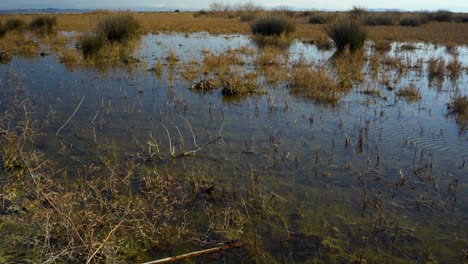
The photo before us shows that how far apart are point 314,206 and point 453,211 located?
1461 mm

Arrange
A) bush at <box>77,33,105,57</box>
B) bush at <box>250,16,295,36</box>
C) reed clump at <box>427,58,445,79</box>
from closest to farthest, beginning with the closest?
reed clump at <box>427,58,445,79</box> → bush at <box>77,33,105,57</box> → bush at <box>250,16,295,36</box>

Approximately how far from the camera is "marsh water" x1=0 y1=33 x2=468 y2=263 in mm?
4188

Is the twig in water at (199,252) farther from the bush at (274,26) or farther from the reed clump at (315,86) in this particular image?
the bush at (274,26)

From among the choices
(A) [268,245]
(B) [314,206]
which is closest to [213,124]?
(B) [314,206]

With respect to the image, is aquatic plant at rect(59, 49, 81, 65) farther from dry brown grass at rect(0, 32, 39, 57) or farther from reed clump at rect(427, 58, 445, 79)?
reed clump at rect(427, 58, 445, 79)

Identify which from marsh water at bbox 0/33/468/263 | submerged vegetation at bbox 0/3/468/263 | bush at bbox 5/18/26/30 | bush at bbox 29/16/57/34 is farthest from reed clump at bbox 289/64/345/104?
bush at bbox 5/18/26/30

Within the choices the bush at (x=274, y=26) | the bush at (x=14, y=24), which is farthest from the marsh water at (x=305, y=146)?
the bush at (x=14, y=24)

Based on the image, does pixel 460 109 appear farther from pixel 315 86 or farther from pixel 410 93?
pixel 315 86

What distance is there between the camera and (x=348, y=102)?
9133 millimetres

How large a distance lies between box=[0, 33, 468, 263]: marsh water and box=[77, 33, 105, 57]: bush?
362cm

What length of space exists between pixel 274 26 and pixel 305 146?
16.6m

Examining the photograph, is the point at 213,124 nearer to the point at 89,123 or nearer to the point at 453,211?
the point at 89,123

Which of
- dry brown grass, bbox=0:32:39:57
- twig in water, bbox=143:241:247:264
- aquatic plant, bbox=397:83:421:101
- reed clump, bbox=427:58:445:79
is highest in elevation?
dry brown grass, bbox=0:32:39:57

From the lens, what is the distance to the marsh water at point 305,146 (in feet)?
13.7
